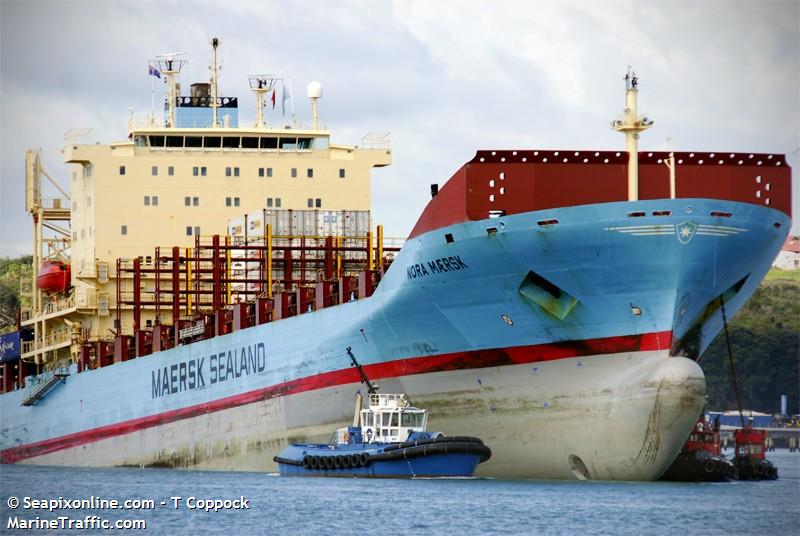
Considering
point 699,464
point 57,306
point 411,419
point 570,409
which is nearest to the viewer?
point 570,409

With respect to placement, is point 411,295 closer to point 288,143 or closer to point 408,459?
point 408,459

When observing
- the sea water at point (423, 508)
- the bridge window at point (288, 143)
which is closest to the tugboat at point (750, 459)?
the sea water at point (423, 508)

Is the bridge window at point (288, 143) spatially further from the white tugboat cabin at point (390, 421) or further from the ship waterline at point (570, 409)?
the white tugboat cabin at point (390, 421)

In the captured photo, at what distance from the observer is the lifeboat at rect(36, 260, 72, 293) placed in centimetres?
6138

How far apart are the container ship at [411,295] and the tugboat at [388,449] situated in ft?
4.48

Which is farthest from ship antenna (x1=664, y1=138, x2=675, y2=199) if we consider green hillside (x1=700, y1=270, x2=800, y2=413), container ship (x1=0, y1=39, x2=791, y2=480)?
green hillside (x1=700, y1=270, x2=800, y2=413)

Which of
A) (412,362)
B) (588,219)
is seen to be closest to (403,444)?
(412,362)

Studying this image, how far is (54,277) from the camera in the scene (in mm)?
61375

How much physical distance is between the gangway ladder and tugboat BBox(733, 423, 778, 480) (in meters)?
24.6

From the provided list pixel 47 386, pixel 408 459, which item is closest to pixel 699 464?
pixel 408 459

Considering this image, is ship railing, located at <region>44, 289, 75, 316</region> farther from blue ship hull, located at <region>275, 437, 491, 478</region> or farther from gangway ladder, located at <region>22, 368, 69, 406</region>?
blue ship hull, located at <region>275, 437, 491, 478</region>

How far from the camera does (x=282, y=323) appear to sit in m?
45.3

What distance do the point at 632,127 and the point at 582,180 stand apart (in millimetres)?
1862

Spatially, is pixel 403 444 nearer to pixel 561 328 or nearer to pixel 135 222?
pixel 561 328
